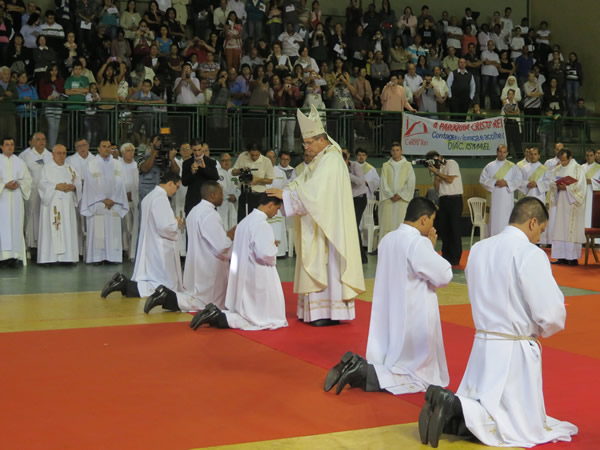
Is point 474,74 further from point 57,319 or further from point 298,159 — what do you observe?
point 57,319

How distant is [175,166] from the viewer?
13336mm

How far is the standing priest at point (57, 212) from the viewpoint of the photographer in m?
Answer: 14.4

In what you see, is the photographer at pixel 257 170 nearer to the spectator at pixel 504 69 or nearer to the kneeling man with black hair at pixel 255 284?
the kneeling man with black hair at pixel 255 284

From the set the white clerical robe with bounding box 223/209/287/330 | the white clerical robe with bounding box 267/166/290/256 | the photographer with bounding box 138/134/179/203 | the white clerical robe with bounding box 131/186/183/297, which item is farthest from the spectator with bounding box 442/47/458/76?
the white clerical robe with bounding box 223/209/287/330

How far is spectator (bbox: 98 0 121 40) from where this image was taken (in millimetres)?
18641

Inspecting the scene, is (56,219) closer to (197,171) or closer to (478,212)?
(197,171)

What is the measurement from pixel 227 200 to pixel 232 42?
493 cm

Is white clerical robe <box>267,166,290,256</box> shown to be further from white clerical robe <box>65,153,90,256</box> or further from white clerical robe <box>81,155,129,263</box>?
white clerical robe <box>65,153,90,256</box>

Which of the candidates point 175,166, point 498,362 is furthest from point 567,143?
point 498,362

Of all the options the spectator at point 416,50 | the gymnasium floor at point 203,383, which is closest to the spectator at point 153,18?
the spectator at point 416,50

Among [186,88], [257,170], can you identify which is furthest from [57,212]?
[186,88]

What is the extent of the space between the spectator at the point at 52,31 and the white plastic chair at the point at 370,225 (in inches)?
299

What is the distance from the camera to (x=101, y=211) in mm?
14867

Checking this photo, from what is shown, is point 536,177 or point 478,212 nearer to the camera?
point 536,177
